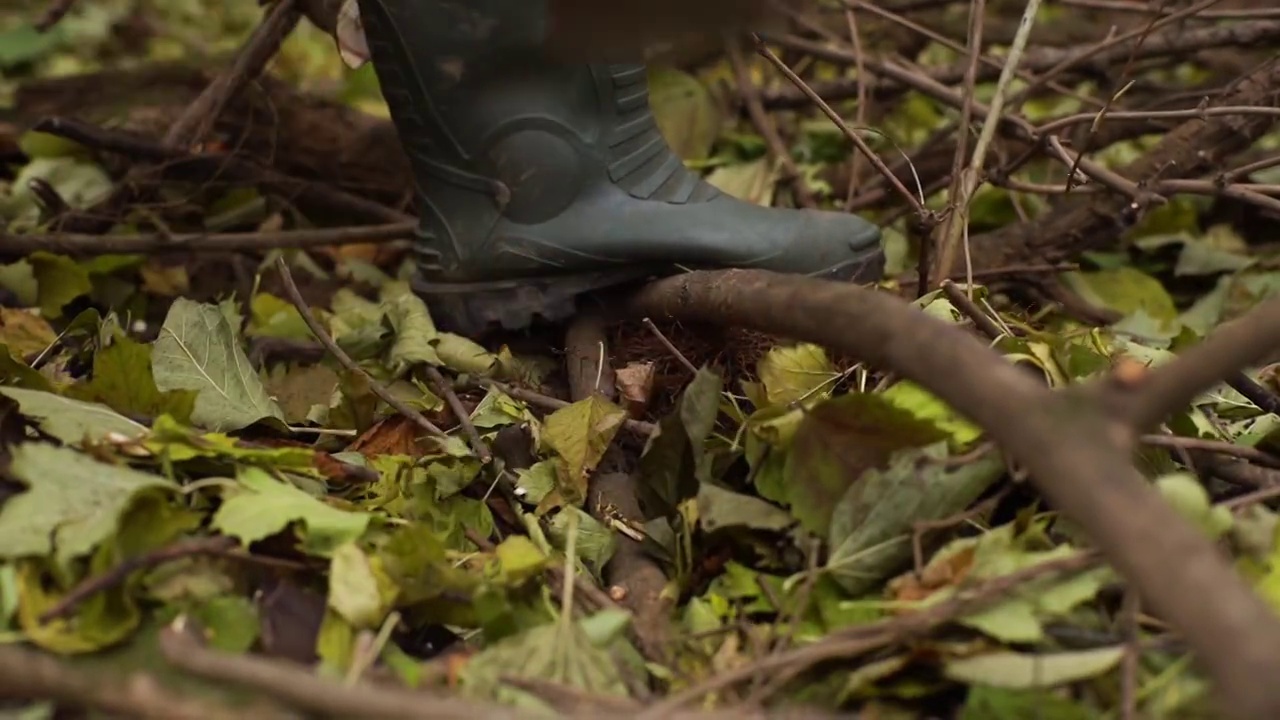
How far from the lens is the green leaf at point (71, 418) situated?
808 mm

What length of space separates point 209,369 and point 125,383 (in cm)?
9

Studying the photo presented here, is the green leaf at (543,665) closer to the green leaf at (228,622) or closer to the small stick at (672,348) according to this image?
the green leaf at (228,622)

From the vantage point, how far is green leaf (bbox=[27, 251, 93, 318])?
1.27 m

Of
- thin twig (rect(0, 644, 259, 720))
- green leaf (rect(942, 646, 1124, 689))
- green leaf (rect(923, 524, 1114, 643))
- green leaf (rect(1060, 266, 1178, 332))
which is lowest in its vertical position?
thin twig (rect(0, 644, 259, 720))

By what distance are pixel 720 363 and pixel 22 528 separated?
22.3 inches

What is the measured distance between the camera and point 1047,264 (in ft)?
4.37

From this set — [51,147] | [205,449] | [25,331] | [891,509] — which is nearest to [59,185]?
[51,147]

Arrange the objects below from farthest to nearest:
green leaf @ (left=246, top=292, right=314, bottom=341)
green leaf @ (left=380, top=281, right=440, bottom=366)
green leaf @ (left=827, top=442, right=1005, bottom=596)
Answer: green leaf @ (left=246, top=292, right=314, bottom=341)
green leaf @ (left=380, top=281, right=440, bottom=366)
green leaf @ (left=827, top=442, right=1005, bottom=596)

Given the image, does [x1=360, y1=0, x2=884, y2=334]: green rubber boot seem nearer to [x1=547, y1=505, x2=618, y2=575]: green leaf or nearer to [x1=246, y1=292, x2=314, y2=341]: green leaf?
[x1=246, y1=292, x2=314, y2=341]: green leaf

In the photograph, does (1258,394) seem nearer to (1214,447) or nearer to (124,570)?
(1214,447)

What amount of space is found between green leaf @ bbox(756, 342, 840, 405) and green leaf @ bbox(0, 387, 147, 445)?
494 mm

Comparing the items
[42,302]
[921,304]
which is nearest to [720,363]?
[921,304]

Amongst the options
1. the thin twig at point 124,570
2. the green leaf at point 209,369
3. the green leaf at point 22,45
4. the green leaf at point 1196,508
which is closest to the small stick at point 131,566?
the thin twig at point 124,570

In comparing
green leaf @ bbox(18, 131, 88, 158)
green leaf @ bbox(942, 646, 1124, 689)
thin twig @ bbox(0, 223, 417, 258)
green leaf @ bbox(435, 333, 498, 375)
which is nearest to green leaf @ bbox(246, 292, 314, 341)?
thin twig @ bbox(0, 223, 417, 258)
